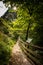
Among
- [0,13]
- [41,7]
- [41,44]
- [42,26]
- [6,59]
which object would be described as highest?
[0,13]

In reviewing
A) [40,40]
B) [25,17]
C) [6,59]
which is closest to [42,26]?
[40,40]

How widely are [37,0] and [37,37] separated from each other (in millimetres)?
2086

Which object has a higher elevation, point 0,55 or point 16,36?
point 16,36

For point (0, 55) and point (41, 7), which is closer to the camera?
point (0, 55)

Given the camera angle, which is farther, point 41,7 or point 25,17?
point 25,17

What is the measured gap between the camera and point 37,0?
9914mm

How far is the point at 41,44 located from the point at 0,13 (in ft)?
58.9

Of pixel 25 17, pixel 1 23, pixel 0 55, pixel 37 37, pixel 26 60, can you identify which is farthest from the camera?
pixel 1 23

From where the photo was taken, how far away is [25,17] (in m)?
17.6

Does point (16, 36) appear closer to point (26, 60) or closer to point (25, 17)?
point (25, 17)

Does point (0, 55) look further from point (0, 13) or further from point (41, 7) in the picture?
point (0, 13)

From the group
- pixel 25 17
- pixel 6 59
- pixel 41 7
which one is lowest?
pixel 6 59

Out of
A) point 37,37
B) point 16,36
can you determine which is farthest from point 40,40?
point 16,36

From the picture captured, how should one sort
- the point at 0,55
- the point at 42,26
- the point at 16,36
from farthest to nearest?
1. the point at 16,36
2. the point at 42,26
3. the point at 0,55
